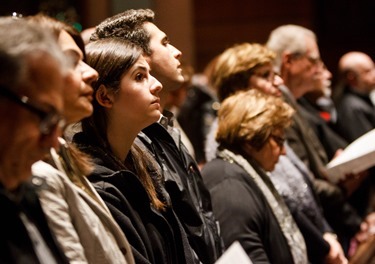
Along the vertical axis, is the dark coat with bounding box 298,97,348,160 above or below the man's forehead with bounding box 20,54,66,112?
below

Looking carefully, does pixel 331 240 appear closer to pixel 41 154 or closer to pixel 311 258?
pixel 311 258

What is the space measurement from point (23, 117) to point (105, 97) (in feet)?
2.77

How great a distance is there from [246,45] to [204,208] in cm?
119

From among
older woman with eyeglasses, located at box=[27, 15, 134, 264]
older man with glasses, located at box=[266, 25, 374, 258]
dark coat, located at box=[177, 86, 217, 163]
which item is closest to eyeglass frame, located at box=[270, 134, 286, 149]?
older man with glasses, located at box=[266, 25, 374, 258]

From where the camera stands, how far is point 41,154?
1.63 m

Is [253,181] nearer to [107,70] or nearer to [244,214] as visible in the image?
[244,214]

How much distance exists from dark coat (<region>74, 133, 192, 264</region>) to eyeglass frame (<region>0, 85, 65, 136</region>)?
62 cm

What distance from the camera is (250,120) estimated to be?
321 centimetres

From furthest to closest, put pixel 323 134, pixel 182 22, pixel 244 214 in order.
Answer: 1. pixel 182 22
2. pixel 323 134
3. pixel 244 214

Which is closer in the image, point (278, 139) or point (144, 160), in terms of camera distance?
point (144, 160)

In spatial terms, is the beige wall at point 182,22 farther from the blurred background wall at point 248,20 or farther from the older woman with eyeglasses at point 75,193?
the older woman with eyeglasses at point 75,193

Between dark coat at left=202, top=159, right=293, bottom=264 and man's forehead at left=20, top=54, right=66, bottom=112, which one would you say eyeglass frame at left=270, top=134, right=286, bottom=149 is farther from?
man's forehead at left=20, top=54, right=66, bottom=112

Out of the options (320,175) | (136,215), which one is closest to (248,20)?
(320,175)

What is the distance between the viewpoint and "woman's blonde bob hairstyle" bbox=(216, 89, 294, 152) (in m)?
3.20
